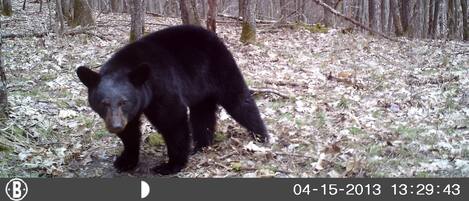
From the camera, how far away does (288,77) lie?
898 cm

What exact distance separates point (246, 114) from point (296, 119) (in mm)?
933

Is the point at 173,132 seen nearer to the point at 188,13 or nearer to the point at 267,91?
the point at 267,91

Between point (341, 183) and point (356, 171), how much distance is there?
565mm

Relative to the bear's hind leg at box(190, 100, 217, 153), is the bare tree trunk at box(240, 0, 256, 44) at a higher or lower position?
higher

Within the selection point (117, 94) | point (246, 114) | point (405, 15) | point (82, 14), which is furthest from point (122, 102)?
point (405, 15)

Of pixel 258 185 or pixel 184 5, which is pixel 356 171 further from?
pixel 184 5

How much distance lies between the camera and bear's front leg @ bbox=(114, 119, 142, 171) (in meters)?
5.39

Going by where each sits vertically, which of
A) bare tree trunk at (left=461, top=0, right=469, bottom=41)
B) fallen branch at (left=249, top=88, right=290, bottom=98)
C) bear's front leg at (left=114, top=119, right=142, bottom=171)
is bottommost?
bear's front leg at (left=114, top=119, right=142, bottom=171)

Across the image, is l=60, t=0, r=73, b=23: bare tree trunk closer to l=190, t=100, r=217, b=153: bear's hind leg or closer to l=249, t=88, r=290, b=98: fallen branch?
l=249, t=88, r=290, b=98: fallen branch

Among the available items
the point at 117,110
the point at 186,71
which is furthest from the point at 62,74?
the point at 117,110

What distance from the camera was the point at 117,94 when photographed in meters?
4.61

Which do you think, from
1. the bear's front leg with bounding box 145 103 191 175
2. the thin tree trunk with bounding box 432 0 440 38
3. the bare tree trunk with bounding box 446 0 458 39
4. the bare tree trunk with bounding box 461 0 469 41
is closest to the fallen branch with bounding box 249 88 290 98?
the bear's front leg with bounding box 145 103 191 175

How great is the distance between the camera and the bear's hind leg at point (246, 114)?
6.03 metres

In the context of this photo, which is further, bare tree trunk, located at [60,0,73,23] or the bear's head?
bare tree trunk, located at [60,0,73,23]
